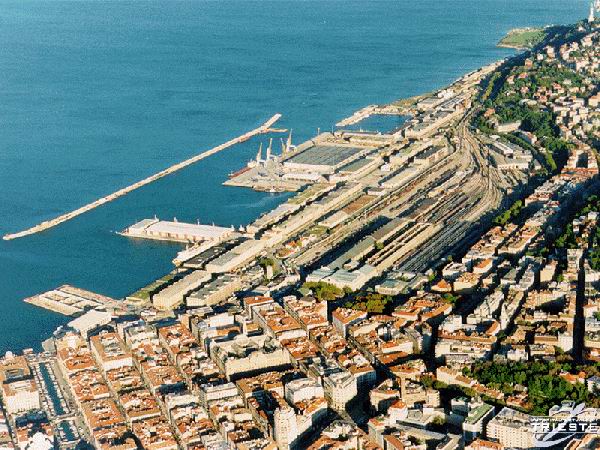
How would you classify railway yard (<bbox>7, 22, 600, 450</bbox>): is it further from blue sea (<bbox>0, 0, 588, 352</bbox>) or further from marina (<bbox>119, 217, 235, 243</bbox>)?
blue sea (<bbox>0, 0, 588, 352</bbox>)

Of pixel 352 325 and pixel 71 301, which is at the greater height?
pixel 71 301

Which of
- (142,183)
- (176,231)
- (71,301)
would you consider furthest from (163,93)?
(71,301)

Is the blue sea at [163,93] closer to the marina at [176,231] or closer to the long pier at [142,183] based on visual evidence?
the long pier at [142,183]

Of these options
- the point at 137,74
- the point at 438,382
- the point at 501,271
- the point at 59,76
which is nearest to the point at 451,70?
the point at 137,74

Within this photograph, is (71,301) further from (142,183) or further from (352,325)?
(142,183)

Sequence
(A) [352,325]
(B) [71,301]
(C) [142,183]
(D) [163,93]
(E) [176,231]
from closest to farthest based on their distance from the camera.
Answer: (A) [352,325] → (B) [71,301] → (E) [176,231] → (C) [142,183] → (D) [163,93]

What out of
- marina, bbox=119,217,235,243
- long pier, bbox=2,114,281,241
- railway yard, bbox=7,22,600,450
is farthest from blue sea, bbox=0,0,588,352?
railway yard, bbox=7,22,600,450

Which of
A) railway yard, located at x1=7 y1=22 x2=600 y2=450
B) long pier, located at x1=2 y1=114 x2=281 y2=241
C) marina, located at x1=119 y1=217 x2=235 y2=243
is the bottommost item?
railway yard, located at x1=7 y1=22 x2=600 y2=450
